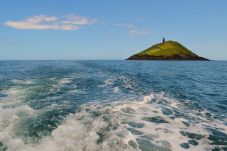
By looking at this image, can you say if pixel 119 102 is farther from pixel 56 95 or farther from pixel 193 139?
pixel 193 139

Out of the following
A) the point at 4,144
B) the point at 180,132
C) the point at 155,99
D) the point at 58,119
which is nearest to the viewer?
the point at 4,144

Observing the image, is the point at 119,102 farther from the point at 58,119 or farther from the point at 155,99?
the point at 58,119

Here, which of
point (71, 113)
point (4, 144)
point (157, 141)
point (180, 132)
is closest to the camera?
point (4, 144)

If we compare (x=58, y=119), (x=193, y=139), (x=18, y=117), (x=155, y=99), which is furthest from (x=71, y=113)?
(x=155, y=99)

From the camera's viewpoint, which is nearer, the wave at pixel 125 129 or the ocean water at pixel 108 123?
the wave at pixel 125 129

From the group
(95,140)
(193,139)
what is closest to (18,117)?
(95,140)

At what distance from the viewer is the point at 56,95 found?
1858cm

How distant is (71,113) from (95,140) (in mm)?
3795

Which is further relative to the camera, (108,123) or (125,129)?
(108,123)

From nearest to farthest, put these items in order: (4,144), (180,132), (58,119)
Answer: (4,144) → (180,132) → (58,119)

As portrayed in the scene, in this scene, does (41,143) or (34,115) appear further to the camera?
(34,115)

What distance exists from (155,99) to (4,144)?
36.2 feet

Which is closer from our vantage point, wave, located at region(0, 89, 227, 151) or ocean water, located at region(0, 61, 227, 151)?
wave, located at region(0, 89, 227, 151)

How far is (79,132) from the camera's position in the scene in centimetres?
1057
